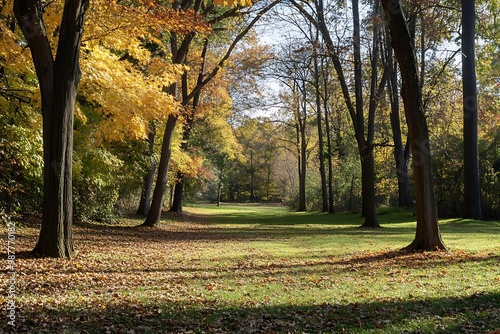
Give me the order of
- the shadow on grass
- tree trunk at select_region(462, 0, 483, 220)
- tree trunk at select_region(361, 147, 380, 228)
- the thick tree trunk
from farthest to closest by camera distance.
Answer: tree trunk at select_region(462, 0, 483, 220)
tree trunk at select_region(361, 147, 380, 228)
the thick tree trunk
the shadow on grass

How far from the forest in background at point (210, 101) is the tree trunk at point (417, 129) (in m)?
4.15

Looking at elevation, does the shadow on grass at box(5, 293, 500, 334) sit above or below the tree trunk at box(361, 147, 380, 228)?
below

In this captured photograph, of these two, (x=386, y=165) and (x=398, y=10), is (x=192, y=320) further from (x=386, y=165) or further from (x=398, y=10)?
(x=386, y=165)

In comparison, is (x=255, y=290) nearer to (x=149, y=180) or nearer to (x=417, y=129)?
(x=417, y=129)

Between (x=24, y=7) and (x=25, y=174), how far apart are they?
239 inches

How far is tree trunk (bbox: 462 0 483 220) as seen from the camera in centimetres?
2092

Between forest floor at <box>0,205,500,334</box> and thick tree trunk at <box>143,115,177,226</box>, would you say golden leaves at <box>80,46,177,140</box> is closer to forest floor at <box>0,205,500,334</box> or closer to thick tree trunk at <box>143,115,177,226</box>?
forest floor at <box>0,205,500,334</box>

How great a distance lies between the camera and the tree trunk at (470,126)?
2092cm

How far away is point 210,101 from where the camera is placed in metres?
31.1

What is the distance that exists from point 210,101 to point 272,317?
2660 centimetres

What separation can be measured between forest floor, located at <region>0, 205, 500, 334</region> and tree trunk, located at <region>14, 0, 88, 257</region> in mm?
695

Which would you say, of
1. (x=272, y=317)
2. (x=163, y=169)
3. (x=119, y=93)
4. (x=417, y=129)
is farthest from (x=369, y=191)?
(x=272, y=317)

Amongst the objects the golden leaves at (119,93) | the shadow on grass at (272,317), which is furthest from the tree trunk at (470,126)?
the shadow on grass at (272,317)

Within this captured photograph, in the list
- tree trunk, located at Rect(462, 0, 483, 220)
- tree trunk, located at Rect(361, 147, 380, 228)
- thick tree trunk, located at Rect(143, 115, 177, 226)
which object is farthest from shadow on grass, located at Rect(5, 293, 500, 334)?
tree trunk, located at Rect(462, 0, 483, 220)
